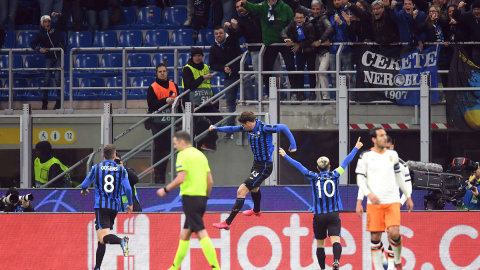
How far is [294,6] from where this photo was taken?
20438 mm

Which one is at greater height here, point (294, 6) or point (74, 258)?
point (294, 6)

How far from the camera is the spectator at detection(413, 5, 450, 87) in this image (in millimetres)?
18531

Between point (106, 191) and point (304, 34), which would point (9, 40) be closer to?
point (304, 34)

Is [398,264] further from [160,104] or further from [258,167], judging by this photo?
[160,104]

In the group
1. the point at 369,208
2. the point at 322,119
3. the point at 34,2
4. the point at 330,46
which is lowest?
the point at 369,208

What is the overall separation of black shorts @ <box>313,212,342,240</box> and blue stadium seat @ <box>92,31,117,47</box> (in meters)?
10.0

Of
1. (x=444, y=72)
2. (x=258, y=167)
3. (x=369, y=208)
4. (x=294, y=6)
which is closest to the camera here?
(x=369, y=208)

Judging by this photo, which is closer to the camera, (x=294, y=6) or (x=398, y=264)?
(x=398, y=264)

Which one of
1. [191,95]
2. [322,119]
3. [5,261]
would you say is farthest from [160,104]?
[5,261]

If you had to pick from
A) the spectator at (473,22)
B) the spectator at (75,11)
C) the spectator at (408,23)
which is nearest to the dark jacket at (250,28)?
the spectator at (408,23)

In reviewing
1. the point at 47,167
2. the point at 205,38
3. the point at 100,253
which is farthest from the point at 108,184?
the point at 205,38

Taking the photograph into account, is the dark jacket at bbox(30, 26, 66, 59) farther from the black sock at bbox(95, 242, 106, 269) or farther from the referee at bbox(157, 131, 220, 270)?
the referee at bbox(157, 131, 220, 270)

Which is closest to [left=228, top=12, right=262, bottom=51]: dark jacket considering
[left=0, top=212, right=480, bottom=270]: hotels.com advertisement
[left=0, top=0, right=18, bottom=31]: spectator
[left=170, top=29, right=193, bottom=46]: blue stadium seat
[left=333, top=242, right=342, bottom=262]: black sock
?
[left=170, top=29, right=193, bottom=46]: blue stadium seat

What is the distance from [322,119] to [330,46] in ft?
5.04
